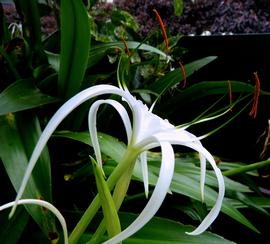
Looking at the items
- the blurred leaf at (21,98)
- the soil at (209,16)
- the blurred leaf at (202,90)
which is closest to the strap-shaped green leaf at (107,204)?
the blurred leaf at (21,98)

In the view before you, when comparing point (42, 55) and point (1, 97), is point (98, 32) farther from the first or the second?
point (1, 97)

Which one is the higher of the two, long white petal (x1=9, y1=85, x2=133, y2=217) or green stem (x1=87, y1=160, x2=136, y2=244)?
long white petal (x1=9, y1=85, x2=133, y2=217)

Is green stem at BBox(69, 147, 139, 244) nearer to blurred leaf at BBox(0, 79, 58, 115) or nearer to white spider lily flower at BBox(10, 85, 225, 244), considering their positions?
white spider lily flower at BBox(10, 85, 225, 244)

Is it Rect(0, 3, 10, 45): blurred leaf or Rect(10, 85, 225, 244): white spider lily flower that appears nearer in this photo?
Rect(10, 85, 225, 244): white spider lily flower

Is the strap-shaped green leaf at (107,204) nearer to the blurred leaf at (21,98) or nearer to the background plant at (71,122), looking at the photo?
the background plant at (71,122)

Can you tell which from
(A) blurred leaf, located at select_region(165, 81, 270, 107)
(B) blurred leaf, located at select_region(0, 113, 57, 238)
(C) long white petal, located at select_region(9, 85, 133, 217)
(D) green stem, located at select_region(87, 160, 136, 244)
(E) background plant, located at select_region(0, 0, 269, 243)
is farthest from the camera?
(A) blurred leaf, located at select_region(165, 81, 270, 107)

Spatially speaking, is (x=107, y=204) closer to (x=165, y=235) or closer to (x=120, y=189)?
(x=120, y=189)

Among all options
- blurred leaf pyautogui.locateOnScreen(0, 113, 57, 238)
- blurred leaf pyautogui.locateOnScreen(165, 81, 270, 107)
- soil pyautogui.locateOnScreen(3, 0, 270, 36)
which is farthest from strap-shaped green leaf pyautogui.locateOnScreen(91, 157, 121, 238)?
soil pyautogui.locateOnScreen(3, 0, 270, 36)
